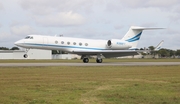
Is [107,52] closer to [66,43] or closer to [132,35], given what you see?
[66,43]

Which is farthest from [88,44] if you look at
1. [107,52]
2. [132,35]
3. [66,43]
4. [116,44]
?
[132,35]

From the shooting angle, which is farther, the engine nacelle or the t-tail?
the t-tail

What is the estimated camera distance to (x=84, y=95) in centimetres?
998

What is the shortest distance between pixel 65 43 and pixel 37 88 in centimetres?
2555

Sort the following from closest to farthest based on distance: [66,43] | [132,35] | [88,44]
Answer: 1. [66,43]
2. [88,44]
3. [132,35]

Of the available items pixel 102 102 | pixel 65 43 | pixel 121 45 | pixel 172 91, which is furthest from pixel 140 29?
pixel 102 102

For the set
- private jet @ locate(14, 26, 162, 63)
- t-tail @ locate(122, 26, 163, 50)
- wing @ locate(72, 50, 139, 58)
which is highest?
t-tail @ locate(122, 26, 163, 50)

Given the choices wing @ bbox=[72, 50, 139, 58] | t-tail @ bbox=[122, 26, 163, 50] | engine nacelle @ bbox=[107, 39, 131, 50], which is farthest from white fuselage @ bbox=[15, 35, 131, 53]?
t-tail @ bbox=[122, 26, 163, 50]

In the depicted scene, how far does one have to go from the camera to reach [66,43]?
3688 cm

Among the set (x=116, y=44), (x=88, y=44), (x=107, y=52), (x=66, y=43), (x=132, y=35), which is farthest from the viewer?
(x=132, y=35)

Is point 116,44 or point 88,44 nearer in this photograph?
point 88,44

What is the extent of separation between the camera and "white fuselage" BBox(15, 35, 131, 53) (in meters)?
35.8

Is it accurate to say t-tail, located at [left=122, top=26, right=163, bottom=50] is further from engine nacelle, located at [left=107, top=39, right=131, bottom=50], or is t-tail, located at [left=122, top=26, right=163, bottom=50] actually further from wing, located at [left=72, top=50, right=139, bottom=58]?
wing, located at [left=72, top=50, right=139, bottom=58]

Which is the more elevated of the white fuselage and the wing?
the white fuselage
